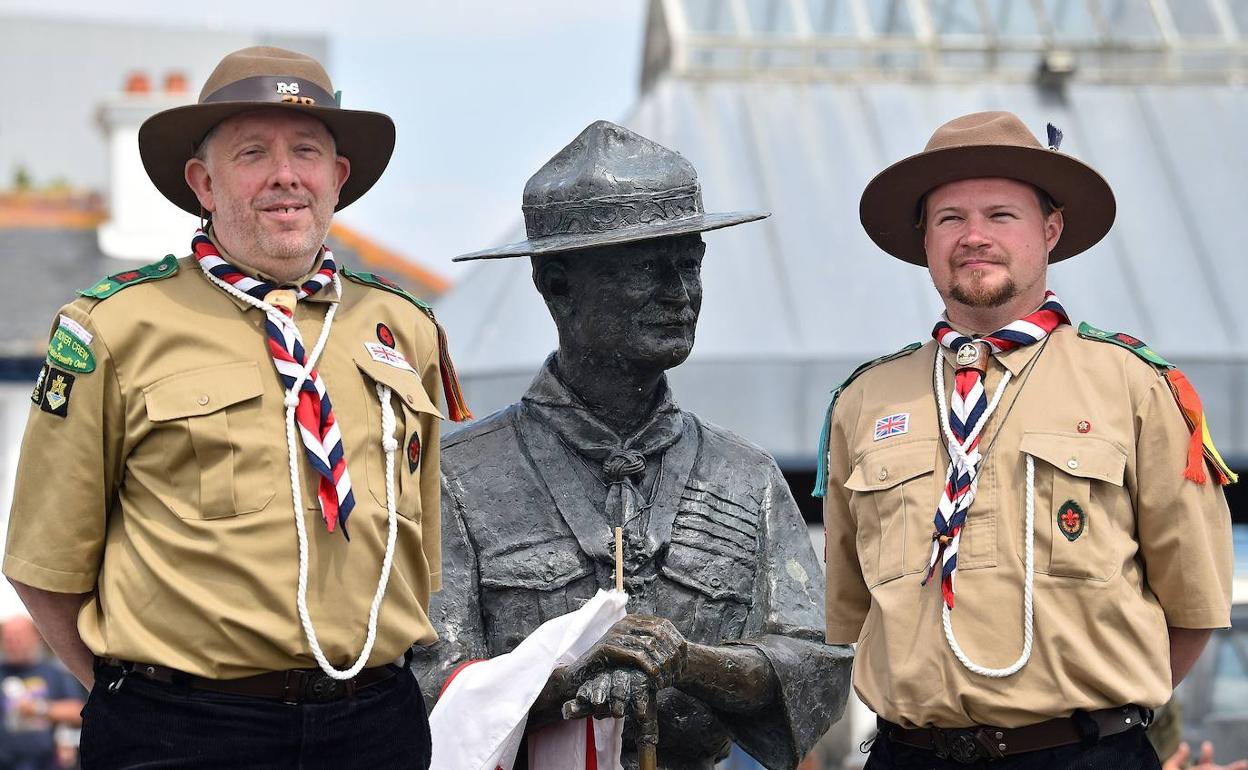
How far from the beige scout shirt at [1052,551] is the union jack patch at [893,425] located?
0.02m

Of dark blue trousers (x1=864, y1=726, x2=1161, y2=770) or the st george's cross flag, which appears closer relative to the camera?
dark blue trousers (x1=864, y1=726, x2=1161, y2=770)

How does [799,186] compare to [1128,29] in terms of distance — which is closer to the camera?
[799,186]

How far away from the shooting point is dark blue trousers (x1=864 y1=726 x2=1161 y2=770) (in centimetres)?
393

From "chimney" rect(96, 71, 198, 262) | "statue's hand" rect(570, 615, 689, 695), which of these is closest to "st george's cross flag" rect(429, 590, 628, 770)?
"statue's hand" rect(570, 615, 689, 695)

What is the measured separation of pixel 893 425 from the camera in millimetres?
4195

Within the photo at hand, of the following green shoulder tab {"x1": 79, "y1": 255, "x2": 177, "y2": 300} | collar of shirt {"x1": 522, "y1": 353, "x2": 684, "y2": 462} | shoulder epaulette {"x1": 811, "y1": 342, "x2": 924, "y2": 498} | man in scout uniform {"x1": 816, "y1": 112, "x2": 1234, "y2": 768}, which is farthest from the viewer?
collar of shirt {"x1": 522, "y1": 353, "x2": 684, "y2": 462}

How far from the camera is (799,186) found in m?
12.2

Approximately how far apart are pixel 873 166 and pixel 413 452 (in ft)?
28.6

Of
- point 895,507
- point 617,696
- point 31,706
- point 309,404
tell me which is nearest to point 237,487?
point 309,404

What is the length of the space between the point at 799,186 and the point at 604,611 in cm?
813

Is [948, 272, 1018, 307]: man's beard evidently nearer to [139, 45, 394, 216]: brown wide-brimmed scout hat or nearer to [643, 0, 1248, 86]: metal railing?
[139, 45, 394, 216]: brown wide-brimmed scout hat

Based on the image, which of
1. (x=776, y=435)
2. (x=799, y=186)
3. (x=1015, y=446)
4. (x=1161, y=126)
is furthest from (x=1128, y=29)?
(x=1015, y=446)

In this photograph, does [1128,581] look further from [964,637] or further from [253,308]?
[253,308]

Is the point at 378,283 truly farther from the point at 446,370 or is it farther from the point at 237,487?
the point at 237,487
